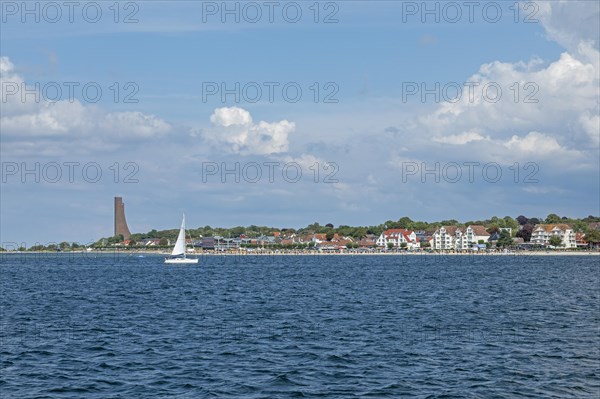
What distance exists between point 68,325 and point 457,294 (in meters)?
49.2

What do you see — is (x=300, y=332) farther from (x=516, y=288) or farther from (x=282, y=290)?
(x=516, y=288)

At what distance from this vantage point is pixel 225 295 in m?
91.6

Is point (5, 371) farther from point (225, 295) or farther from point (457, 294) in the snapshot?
point (457, 294)

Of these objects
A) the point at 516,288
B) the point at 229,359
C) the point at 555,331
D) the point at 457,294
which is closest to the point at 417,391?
the point at 229,359

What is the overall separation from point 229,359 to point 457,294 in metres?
54.5

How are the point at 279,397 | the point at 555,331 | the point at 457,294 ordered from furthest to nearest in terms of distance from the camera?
the point at 457,294
the point at 555,331
the point at 279,397

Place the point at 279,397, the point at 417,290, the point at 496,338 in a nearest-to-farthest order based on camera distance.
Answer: the point at 279,397, the point at 496,338, the point at 417,290

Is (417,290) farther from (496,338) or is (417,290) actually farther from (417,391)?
(417,391)

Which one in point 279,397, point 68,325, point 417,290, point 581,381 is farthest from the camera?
point 417,290

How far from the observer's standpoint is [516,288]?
341 feet

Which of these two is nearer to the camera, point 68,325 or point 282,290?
point 68,325

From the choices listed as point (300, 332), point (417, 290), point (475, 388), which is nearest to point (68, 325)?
point (300, 332)

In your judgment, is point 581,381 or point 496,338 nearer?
point 581,381

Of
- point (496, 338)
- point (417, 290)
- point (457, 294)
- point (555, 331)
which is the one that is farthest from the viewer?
point (417, 290)
